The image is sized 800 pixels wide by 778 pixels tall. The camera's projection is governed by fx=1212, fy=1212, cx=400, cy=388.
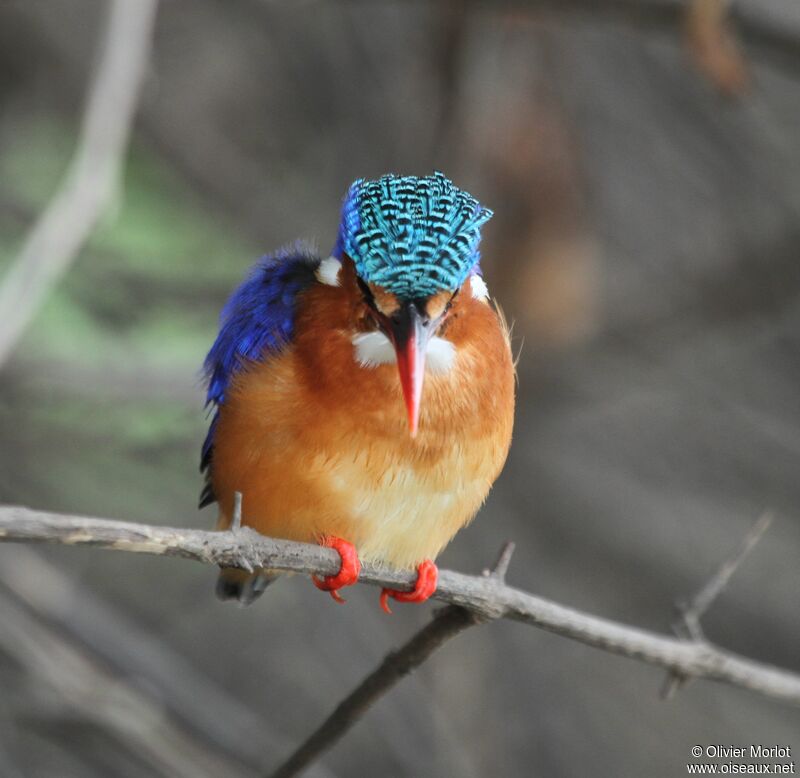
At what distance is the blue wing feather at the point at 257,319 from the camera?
2789 mm

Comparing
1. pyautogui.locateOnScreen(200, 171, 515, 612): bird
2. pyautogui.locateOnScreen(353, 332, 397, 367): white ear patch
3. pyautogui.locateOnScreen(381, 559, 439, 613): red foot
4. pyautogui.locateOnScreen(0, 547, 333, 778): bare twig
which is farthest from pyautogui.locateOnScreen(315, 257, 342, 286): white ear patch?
pyautogui.locateOnScreen(0, 547, 333, 778): bare twig

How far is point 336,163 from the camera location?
6.57 metres

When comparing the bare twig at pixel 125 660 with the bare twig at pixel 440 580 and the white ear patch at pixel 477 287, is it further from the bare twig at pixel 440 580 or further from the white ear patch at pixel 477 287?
the white ear patch at pixel 477 287

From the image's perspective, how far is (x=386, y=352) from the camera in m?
2.52

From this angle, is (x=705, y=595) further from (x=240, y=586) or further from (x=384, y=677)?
(x=240, y=586)

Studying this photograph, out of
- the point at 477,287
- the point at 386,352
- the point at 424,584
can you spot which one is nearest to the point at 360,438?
the point at 386,352

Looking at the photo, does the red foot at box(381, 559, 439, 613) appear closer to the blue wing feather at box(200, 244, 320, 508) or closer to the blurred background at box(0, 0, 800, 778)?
the blue wing feather at box(200, 244, 320, 508)

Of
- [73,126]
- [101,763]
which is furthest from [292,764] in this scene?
[73,126]

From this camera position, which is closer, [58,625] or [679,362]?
[58,625]

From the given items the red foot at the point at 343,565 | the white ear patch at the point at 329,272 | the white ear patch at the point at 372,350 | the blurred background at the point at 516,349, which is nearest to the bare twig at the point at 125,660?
the blurred background at the point at 516,349

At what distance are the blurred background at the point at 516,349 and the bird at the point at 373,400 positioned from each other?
1576 mm

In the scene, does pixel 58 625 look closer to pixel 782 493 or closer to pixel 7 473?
pixel 7 473

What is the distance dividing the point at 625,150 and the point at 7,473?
3994mm

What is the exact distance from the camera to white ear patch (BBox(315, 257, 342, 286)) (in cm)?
262
